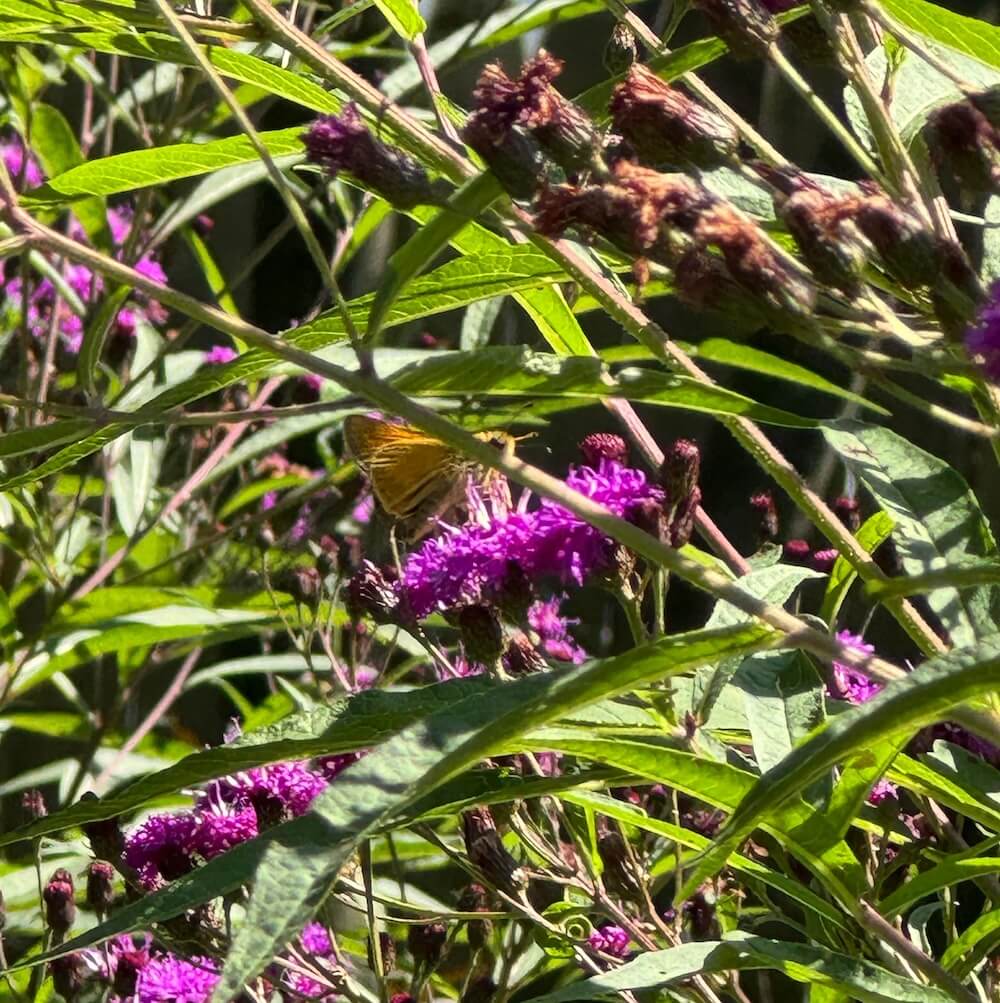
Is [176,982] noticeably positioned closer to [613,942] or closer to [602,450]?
[613,942]

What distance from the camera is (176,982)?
1.26m

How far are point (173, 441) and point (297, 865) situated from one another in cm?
211

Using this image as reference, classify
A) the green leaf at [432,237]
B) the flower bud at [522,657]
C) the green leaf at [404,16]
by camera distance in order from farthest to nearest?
1. the flower bud at [522,657]
2. the green leaf at [404,16]
3. the green leaf at [432,237]

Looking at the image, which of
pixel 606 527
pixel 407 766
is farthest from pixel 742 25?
pixel 407 766

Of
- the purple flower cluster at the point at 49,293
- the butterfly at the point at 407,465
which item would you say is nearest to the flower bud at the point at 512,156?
the butterfly at the point at 407,465

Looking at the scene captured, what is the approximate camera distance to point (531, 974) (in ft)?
4.34

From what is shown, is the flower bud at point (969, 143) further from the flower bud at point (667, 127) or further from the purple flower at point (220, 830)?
the purple flower at point (220, 830)

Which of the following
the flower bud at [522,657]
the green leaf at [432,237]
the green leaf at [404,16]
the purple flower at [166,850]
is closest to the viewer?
the green leaf at [432,237]

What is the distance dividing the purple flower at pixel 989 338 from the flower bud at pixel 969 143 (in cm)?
11

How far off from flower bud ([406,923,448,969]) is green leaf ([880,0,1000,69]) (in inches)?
30.7

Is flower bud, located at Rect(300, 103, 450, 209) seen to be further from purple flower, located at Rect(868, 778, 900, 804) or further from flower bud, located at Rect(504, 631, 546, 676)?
purple flower, located at Rect(868, 778, 900, 804)

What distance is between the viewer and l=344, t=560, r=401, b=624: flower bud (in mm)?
1226

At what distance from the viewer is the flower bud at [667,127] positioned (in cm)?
71

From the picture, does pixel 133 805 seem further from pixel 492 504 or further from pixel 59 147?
pixel 59 147
